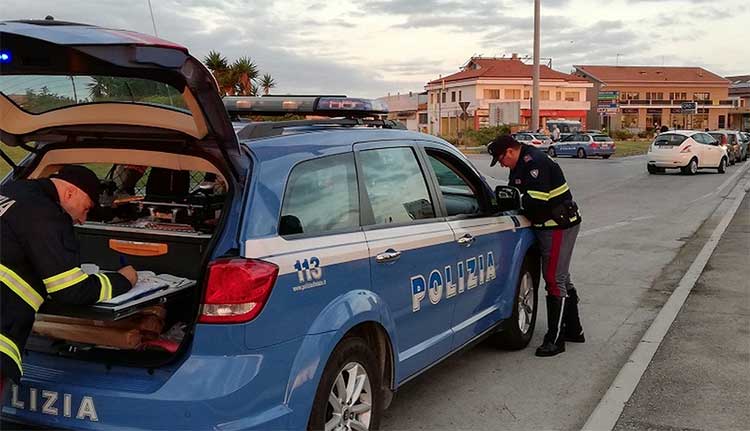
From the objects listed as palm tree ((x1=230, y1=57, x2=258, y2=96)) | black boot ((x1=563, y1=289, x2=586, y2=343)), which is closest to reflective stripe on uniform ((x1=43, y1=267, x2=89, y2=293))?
black boot ((x1=563, y1=289, x2=586, y2=343))

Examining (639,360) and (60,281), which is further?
(639,360)

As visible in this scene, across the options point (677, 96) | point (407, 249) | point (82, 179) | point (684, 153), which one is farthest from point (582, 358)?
point (677, 96)

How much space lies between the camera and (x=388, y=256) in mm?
3750

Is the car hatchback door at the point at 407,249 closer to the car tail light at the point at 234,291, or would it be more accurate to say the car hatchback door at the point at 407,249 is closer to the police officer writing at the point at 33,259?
the car tail light at the point at 234,291

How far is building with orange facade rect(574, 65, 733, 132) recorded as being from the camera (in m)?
102

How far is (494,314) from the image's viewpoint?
205 inches

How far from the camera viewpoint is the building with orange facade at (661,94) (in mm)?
102188

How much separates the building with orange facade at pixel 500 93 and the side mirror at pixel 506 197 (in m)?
75.1

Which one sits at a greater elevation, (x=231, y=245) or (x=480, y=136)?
(x=231, y=245)

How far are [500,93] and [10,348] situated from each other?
86.2 meters

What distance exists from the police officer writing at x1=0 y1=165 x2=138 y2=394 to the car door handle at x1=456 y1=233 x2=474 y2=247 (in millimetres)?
2301

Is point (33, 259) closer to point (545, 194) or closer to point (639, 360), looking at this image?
point (545, 194)

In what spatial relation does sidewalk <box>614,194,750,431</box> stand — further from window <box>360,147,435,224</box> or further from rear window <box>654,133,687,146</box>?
rear window <box>654,133,687,146</box>

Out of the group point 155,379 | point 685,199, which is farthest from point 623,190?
point 155,379
